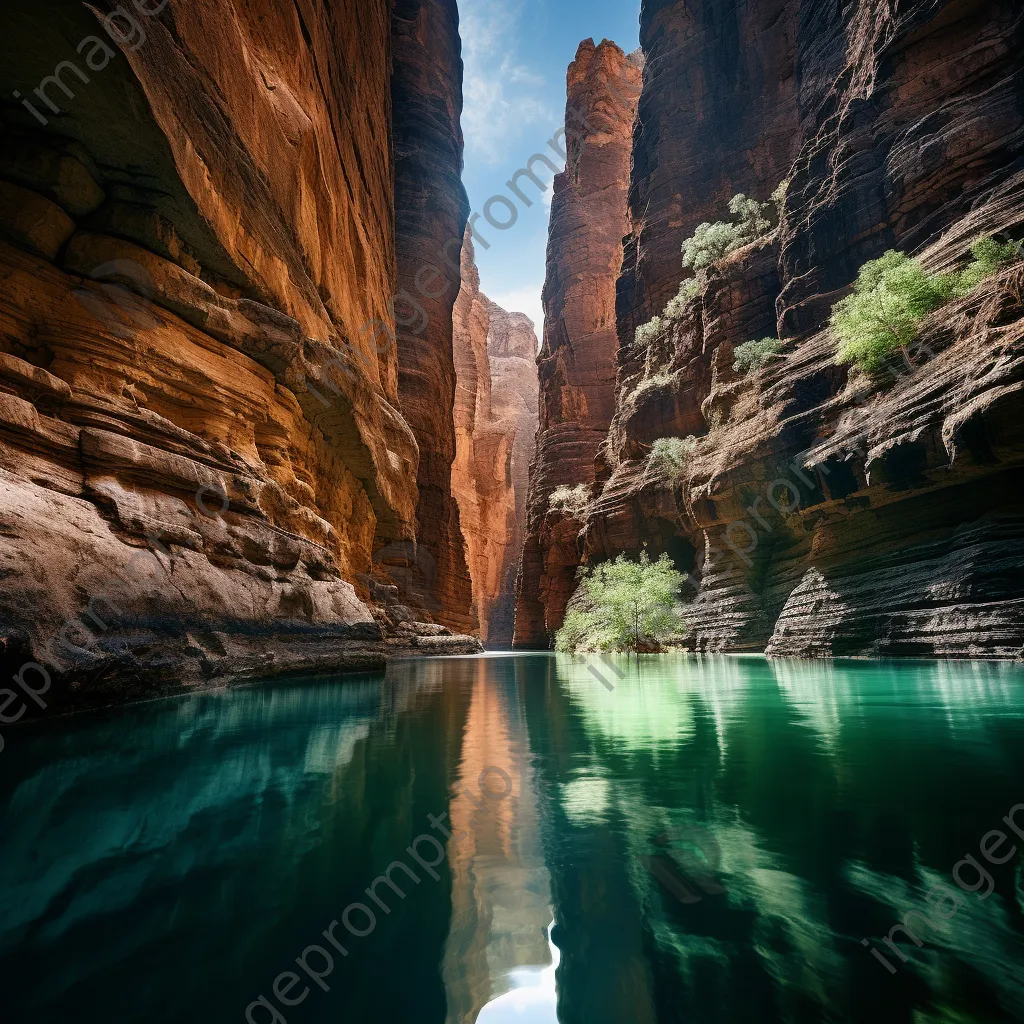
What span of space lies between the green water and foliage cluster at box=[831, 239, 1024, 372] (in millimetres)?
13278

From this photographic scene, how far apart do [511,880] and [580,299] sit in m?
55.3

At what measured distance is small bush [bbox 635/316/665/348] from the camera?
109ft

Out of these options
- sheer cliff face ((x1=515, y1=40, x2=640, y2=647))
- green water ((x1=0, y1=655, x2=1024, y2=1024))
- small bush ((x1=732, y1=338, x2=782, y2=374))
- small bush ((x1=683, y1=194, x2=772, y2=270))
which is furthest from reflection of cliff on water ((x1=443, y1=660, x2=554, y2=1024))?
sheer cliff face ((x1=515, y1=40, x2=640, y2=647))

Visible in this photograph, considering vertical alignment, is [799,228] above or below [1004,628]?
above

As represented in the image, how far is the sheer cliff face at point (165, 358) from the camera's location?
19.8 feet

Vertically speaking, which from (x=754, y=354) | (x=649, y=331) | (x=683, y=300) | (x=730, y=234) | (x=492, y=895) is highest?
(x=730, y=234)

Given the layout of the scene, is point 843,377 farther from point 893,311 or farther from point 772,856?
point 772,856

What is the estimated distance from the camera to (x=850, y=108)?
794 inches

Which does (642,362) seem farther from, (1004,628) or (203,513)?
(203,513)

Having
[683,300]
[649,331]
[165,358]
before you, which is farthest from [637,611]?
[649,331]

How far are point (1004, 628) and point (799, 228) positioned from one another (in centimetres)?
1711

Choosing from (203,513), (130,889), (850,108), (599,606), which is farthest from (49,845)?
(850,108)

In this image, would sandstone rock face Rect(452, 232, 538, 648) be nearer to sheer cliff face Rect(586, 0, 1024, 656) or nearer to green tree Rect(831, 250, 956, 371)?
sheer cliff face Rect(586, 0, 1024, 656)

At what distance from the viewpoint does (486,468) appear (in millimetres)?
79125
